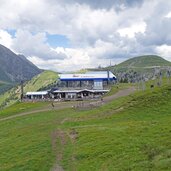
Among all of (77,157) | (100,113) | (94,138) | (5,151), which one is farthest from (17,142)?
(100,113)

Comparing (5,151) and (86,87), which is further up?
(86,87)

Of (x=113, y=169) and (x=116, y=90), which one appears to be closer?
(x=113, y=169)

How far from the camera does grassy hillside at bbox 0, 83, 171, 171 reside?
40.7m

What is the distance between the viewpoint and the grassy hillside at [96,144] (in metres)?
40.7

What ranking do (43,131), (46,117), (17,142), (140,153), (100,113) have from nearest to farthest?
(140,153) < (17,142) < (43,131) < (100,113) < (46,117)

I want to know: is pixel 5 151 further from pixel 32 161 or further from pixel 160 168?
pixel 160 168

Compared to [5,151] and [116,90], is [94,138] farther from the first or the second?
[116,90]

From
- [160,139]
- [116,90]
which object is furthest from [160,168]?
[116,90]

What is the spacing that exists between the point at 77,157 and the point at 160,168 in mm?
14806


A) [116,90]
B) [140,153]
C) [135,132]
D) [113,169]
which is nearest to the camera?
[113,169]

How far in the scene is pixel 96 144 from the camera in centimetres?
5072

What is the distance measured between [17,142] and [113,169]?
92.0 ft

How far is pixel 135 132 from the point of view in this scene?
54.5 m

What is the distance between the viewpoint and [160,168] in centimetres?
3403
